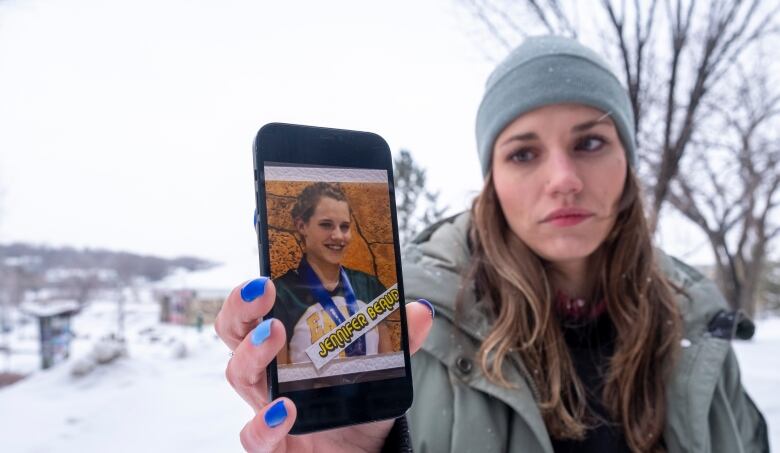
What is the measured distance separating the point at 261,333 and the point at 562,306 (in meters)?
1.07

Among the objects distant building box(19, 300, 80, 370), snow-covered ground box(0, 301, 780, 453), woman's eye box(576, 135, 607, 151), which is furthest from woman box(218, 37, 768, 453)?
distant building box(19, 300, 80, 370)

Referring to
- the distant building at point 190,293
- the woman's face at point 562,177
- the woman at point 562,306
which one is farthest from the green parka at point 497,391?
the distant building at point 190,293

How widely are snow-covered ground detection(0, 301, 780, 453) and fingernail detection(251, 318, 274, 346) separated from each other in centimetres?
208

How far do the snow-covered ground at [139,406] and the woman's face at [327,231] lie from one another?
2058 mm

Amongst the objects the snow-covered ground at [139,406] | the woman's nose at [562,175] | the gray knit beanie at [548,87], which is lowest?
the snow-covered ground at [139,406]

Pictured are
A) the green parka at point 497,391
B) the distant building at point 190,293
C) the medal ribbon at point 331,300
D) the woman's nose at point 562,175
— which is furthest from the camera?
the distant building at point 190,293

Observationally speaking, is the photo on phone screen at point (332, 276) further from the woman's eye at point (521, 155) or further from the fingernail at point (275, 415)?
the woman's eye at point (521, 155)

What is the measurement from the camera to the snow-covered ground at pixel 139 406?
119 inches

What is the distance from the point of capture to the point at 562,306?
1420 mm

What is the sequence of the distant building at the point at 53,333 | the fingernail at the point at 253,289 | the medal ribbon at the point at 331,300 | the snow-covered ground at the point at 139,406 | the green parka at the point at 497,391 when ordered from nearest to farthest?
the fingernail at the point at 253,289 → the medal ribbon at the point at 331,300 → the green parka at the point at 497,391 → the snow-covered ground at the point at 139,406 → the distant building at the point at 53,333

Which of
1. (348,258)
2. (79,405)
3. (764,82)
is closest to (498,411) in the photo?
(348,258)

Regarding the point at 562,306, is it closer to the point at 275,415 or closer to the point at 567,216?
the point at 567,216

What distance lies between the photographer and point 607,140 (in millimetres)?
1315

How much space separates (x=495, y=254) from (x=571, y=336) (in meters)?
0.36
